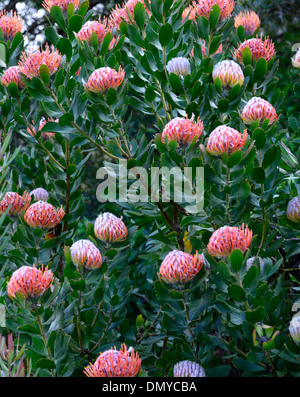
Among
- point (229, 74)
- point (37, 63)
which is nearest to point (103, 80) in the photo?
point (37, 63)

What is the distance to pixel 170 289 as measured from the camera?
1.20 meters

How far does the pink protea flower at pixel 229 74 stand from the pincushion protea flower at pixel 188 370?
748mm

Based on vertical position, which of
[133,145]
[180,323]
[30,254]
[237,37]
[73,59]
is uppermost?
[237,37]

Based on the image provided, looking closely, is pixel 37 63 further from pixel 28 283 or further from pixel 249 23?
pixel 249 23

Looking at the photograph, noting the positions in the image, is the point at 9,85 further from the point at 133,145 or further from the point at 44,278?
the point at 44,278

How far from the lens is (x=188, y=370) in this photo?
109cm

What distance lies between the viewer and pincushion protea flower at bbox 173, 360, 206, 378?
3.56ft

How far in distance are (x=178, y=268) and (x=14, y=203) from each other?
66cm

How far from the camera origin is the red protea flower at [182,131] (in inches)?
46.9

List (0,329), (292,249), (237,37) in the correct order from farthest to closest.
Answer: (237,37) → (0,329) → (292,249)

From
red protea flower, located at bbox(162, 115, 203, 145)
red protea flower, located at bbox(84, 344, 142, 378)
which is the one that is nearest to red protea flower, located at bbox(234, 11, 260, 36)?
red protea flower, located at bbox(162, 115, 203, 145)

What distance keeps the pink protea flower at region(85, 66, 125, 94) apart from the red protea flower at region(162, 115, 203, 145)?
0.74 feet
